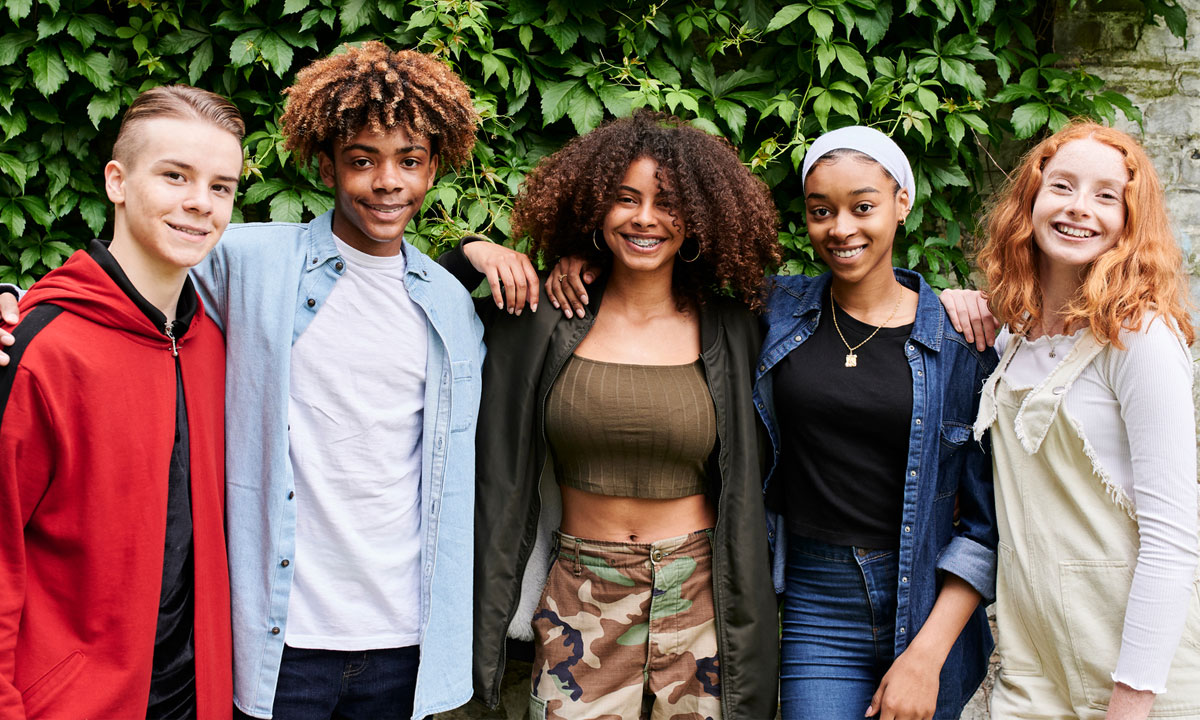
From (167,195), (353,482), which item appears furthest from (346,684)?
(167,195)

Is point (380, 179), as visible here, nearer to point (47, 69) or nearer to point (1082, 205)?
point (47, 69)

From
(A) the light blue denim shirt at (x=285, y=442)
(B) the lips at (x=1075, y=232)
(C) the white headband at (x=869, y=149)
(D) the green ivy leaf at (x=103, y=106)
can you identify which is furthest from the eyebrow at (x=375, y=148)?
(B) the lips at (x=1075, y=232)

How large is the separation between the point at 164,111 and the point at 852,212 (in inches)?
65.7

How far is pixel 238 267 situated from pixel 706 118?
5.24 feet

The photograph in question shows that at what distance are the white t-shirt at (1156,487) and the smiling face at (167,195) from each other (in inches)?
78.1

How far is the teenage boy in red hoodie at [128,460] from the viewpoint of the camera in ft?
5.28

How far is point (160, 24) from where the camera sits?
2.96 m

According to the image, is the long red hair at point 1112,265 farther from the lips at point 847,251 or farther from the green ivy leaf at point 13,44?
the green ivy leaf at point 13,44

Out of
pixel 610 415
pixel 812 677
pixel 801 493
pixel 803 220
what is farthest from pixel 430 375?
pixel 803 220

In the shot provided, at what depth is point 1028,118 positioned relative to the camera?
2980 millimetres

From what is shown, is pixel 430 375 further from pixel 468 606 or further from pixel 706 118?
pixel 706 118

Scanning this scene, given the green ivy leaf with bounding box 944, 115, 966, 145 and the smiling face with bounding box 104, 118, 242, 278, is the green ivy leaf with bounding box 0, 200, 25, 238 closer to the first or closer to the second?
the smiling face with bounding box 104, 118, 242, 278

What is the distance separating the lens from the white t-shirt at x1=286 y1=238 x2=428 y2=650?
2.06 meters

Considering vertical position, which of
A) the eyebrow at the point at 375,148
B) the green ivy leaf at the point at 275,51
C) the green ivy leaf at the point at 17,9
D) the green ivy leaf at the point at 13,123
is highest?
the green ivy leaf at the point at 17,9
